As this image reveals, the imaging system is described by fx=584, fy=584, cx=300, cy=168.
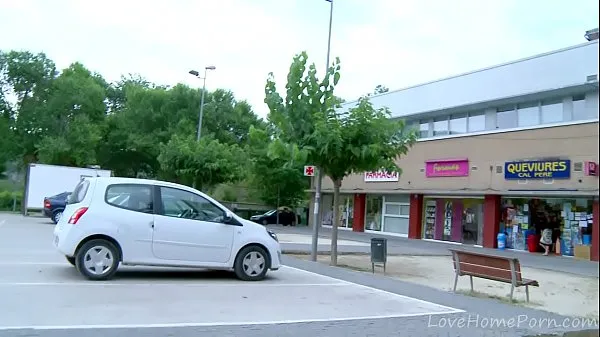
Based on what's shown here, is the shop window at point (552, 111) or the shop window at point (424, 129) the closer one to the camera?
the shop window at point (552, 111)

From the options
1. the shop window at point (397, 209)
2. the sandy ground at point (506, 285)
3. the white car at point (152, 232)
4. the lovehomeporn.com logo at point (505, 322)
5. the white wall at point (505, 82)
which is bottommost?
the sandy ground at point (506, 285)

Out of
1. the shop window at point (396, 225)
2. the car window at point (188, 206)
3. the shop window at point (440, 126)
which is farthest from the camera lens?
the shop window at point (396, 225)

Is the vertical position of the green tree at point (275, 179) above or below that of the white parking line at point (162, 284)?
above

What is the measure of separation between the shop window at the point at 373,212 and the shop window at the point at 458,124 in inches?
281

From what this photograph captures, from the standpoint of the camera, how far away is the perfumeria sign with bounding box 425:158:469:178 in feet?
94.0

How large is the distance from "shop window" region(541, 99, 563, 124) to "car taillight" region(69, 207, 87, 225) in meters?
21.3

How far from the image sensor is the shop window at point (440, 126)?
30906 millimetres

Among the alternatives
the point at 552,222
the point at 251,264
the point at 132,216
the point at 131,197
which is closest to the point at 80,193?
the point at 131,197

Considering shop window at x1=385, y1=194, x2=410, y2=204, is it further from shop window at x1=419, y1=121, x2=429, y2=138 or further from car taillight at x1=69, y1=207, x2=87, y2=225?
car taillight at x1=69, y1=207, x2=87, y2=225

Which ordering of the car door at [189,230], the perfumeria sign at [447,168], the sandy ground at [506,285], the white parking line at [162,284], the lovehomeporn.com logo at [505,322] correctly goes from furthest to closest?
the perfumeria sign at [447,168]
the sandy ground at [506,285]
the car door at [189,230]
the white parking line at [162,284]
the lovehomeporn.com logo at [505,322]

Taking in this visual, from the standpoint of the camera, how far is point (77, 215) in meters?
9.60

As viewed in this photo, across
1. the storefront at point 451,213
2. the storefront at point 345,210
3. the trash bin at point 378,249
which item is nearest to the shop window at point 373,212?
the storefront at point 345,210

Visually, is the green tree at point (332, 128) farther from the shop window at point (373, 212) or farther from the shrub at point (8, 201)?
the shrub at point (8, 201)

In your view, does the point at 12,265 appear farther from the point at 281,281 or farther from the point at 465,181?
the point at 465,181
